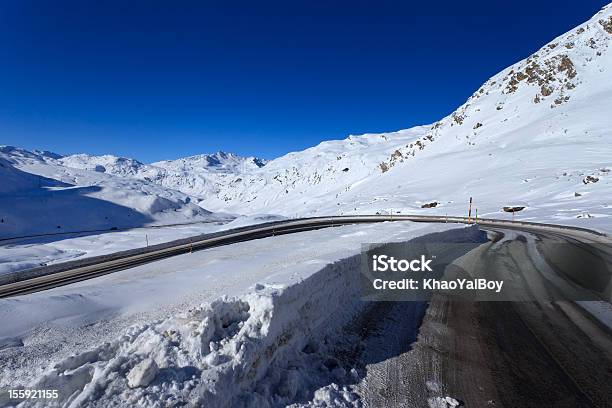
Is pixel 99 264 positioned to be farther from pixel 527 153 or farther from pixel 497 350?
pixel 527 153

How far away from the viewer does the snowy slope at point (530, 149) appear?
4275 centimetres

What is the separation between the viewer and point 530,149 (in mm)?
58906

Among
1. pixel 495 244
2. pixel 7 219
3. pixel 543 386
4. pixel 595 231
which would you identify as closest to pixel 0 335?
pixel 543 386

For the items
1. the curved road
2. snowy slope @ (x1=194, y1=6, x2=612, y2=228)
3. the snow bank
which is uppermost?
snowy slope @ (x1=194, y1=6, x2=612, y2=228)

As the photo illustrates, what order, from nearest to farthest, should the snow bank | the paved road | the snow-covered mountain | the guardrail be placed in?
1. the snow bank
2. the paved road
3. the guardrail
4. the snow-covered mountain

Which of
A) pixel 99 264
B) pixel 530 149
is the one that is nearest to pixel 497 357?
pixel 99 264

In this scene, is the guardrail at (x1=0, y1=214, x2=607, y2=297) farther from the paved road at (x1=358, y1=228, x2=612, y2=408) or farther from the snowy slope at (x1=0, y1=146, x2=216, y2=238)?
the snowy slope at (x1=0, y1=146, x2=216, y2=238)

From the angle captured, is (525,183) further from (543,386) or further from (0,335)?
(0,335)

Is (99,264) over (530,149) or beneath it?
beneath

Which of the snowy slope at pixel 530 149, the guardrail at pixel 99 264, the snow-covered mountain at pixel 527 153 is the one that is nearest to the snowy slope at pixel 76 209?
the snow-covered mountain at pixel 527 153

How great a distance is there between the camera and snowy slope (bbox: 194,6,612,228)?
42750mm

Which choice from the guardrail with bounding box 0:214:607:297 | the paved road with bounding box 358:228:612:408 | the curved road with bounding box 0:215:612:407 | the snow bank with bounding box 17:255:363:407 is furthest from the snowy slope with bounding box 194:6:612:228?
the snow bank with bounding box 17:255:363:407

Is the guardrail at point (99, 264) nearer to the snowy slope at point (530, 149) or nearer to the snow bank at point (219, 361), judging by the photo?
the snow bank at point (219, 361)

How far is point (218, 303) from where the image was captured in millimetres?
5461
